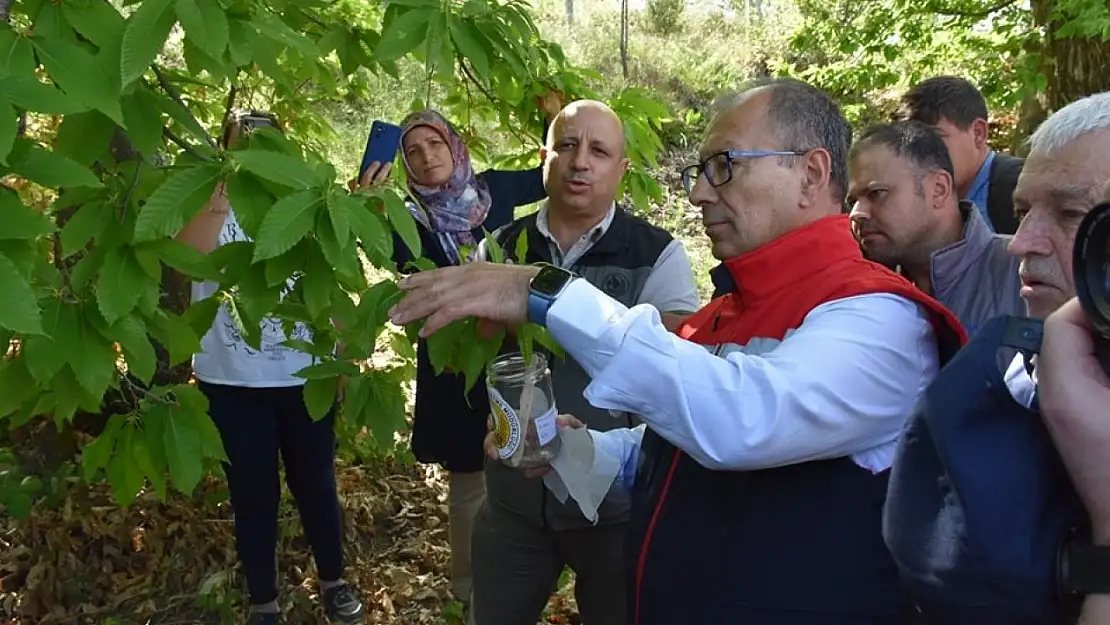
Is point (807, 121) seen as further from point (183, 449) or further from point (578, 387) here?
point (183, 449)

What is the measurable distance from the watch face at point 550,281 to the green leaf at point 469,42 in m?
0.71

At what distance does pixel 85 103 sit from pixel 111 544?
121 inches

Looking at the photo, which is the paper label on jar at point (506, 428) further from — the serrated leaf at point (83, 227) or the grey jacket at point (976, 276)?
the grey jacket at point (976, 276)

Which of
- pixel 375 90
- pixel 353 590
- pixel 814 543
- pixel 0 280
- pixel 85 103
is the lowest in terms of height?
pixel 353 590

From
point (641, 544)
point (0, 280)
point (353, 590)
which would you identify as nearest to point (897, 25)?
point (353, 590)

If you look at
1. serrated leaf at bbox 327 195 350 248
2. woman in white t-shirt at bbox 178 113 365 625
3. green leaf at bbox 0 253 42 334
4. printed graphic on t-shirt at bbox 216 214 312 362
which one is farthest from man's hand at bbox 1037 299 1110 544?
printed graphic on t-shirt at bbox 216 214 312 362

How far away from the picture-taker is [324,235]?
1435 millimetres

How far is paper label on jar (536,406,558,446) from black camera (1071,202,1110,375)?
3.63 ft

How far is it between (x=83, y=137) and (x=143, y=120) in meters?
0.11

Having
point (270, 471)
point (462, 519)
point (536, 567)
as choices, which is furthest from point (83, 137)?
point (462, 519)

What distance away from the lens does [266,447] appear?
306 centimetres

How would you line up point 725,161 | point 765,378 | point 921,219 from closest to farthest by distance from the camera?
point 765,378 < point 725,161 < point 921,219

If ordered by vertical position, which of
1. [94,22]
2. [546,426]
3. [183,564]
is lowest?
[183,564]

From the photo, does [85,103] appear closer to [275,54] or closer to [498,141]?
[275,54]
